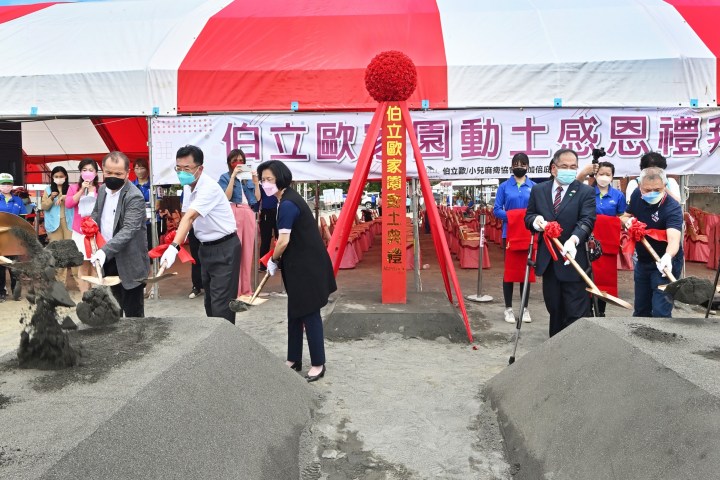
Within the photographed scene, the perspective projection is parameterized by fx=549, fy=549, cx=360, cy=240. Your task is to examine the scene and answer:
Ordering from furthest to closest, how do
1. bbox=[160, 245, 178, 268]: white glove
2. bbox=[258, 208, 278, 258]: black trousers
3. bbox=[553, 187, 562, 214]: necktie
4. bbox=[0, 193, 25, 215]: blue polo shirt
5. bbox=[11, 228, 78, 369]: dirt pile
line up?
1. bbox=[258, 208, 278, 258]: black trousers
2. bbox=[0, 193, 25, 215]: blue polo shirt
3. bbox=[553, 187, 562, 214]: necktie
4. bbox=[160, 245, 178, 268]: white glove
5. bbox=[11, 228, 78, 369]: dirt pile

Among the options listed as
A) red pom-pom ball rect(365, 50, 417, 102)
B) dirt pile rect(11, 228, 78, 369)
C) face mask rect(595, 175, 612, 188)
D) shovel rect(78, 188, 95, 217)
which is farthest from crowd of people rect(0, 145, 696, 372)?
red pom-pom ball rect(365, 50, 417, 102)

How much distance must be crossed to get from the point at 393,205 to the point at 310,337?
1964 mm

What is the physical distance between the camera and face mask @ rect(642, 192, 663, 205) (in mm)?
3982

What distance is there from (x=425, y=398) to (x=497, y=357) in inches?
43.8

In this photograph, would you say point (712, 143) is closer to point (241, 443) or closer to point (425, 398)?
point (425, 398)

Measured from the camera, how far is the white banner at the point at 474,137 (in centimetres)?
647

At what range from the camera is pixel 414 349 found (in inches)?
184

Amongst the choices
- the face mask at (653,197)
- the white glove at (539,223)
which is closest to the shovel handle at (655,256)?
the face mask at (653,197)

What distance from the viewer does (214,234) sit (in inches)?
148

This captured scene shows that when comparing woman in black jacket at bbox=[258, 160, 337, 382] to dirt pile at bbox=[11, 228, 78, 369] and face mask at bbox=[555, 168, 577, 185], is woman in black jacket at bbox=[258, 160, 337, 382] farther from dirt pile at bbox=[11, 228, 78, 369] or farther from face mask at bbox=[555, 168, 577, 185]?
face mask at bbox=[555, 168, 577, 185]

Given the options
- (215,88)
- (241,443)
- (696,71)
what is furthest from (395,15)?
(241,443)

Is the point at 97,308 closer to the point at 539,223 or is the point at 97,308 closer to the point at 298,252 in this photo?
the point at 298,252

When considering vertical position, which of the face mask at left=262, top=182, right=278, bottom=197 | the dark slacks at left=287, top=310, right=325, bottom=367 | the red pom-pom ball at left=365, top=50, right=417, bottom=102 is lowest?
the dark slacks at left=287, top=310, right=325, bottom=367

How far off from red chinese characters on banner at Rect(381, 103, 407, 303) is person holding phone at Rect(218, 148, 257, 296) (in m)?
1.64
